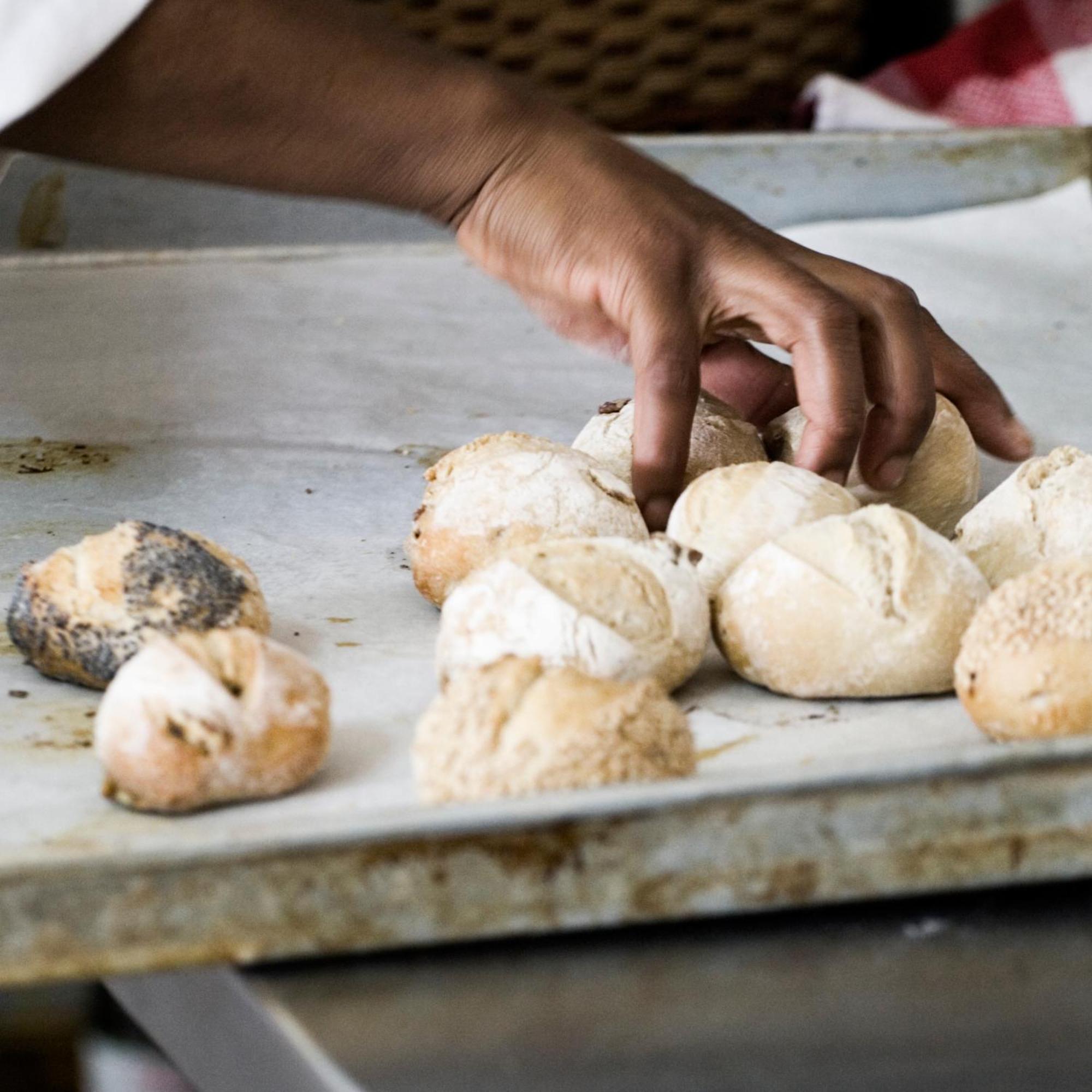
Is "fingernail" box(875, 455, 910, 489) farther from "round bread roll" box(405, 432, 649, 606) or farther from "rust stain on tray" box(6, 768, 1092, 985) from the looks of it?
"rust stain on tray" box(6, 768, 1092, 985)

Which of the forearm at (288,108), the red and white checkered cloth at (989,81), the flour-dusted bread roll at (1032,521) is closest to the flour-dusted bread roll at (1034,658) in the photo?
the flour-dusted bread roll at (1032,521)

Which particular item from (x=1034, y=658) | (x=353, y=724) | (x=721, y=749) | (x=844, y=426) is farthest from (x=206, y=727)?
(x=844, y=426)

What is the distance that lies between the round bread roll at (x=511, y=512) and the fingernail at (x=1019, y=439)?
1.14 ft

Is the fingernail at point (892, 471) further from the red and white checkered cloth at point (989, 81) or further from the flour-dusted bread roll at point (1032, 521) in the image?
the red and white checkered cloth at point (989, 81)

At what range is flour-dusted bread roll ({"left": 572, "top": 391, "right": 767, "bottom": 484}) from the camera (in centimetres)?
109

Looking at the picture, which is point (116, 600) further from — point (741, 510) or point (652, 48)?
point (652, 48)

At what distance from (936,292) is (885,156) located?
14.4 inches

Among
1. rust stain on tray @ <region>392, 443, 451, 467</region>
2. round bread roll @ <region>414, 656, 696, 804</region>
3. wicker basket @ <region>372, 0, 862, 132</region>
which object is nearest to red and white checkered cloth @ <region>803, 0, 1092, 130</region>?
wicker basket @ <region>372, 0, 862, 132</region>

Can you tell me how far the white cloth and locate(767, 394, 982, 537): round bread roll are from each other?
564mm

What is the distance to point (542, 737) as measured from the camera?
662 mm

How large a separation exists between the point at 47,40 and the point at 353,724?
529mm

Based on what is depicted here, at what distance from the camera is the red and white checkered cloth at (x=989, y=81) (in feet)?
7.64

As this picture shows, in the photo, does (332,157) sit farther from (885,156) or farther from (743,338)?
(885,156)

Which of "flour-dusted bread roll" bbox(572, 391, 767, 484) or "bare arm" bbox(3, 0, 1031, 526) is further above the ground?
"bare arm" bbox(3, 0, 1031, 526)
